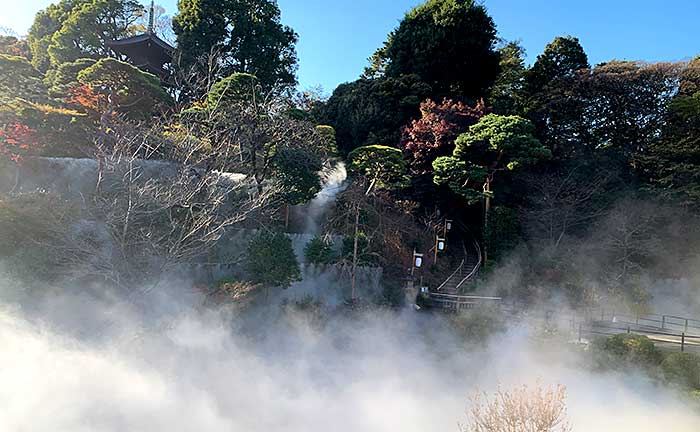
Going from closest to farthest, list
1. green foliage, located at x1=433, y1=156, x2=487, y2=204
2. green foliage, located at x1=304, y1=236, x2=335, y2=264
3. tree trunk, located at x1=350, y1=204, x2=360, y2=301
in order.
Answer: tree trunk, located at x1=350, y1=204, x2=360, y2=301 < green foliage, located at x1=304, y1=236, x2=335, y2=264 < green foliage, located at x1=433, y1=156, x2=487, y2=204

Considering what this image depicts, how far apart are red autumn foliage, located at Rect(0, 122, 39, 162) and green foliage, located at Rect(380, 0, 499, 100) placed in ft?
52.3

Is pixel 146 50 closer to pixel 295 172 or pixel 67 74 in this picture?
pixel 67 74

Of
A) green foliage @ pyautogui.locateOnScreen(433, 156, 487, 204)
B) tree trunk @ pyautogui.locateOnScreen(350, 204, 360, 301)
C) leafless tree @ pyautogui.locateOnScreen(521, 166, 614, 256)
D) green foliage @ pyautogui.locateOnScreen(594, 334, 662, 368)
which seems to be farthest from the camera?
leafless tree @ pyautogui.locateOnScreen(521, 166, 614, 256)

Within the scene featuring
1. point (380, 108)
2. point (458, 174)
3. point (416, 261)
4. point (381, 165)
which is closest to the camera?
point (416, 261)

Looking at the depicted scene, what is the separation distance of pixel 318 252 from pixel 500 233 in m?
7.45

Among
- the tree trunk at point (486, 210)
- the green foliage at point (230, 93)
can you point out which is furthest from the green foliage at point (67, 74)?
the tree trunk at point (486, 210)

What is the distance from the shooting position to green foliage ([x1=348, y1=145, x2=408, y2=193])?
15039mm

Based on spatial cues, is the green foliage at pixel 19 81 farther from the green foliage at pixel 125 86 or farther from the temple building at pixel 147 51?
the temple building at pixel 147 51

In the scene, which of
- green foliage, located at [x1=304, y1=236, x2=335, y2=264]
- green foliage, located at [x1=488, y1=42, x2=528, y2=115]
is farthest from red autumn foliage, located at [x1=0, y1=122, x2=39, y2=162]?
green foliage, located at [x1=488, y1=42, x2=528, y2=115]

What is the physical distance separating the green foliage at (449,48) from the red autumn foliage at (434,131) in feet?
11.6

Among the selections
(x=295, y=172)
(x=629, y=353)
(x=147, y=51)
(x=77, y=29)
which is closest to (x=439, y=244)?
(x=295, y=172)

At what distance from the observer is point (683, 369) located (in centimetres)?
995

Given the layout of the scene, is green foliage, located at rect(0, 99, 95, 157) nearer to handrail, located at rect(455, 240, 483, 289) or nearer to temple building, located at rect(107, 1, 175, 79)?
temple building, located at rect(107, 1, 175, 79)

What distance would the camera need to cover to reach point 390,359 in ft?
37.5
